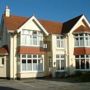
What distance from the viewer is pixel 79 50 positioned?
36.1 meters

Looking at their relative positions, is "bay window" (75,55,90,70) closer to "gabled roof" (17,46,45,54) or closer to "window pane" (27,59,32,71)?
"gabled roof" (17,46,45,54)

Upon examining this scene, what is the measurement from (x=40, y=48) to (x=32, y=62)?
2324 mm

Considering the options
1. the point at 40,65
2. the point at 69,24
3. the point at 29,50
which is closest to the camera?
the point at 29,50

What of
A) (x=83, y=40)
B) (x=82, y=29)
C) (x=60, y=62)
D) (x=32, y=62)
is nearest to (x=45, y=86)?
(x=32, y=62)

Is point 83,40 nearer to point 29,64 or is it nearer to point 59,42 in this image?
point 59,42

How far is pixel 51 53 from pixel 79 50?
3.97m

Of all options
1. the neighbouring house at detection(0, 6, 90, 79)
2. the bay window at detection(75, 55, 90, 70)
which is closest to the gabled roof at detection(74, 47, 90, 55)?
the neighbouring house at detection(0, 6, 90, 79)

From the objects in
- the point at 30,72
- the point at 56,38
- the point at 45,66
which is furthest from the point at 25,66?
the point at 56,38

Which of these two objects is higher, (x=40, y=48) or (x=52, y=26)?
(x=52, y=26)

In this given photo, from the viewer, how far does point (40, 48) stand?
3503 cm

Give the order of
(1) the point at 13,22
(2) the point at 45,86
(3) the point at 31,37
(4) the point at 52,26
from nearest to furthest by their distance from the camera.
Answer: (2) the point at 45,86, (3) the point at 31,37, (1) the point at 13,22, (4) the point at 52,26

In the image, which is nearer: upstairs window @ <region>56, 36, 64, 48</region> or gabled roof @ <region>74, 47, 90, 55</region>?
gabled roof @ <region>74, 47, 90, 55</region>

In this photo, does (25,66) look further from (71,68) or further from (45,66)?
(71,68)

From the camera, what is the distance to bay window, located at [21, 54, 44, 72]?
33.4 metres
